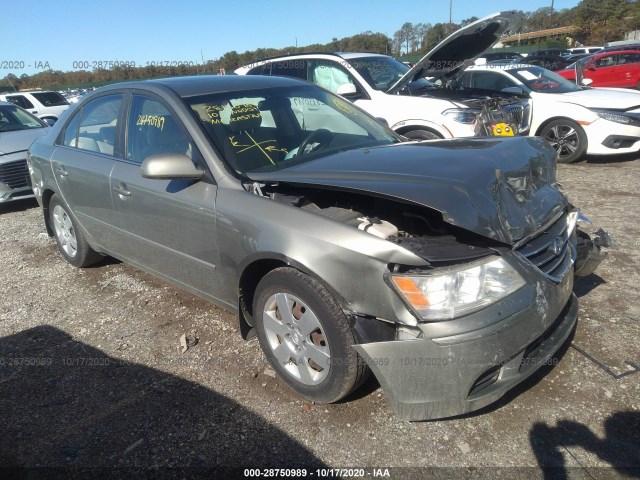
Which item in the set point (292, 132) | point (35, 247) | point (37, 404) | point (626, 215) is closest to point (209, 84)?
point (292, 132)

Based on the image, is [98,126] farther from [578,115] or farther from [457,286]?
[578,115]

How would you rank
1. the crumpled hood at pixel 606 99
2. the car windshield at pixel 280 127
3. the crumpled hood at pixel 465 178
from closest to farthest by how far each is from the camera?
1. the crumpled hood at pixel 465 178
2. the car windshield at pixel 280 127
3. the crumpled hood at pixel 606 99

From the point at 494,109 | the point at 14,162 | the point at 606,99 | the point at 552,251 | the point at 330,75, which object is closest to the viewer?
the point at 552,251

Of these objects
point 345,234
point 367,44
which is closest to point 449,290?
point 345,234

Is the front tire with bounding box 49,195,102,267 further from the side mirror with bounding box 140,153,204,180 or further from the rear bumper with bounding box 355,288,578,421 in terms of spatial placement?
the rear bumper with bounding box 355,288,578,421

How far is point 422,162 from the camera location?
2.51 m

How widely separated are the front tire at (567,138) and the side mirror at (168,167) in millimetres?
6664

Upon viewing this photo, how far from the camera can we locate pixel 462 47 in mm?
6336

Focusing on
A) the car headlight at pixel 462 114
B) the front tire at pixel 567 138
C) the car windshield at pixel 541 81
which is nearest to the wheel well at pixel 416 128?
the car headlight at pixel 462 114

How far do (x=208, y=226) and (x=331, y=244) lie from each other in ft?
3.08

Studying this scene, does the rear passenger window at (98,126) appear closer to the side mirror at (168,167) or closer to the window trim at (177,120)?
the window trim at (177,120)

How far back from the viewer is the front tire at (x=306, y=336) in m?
2.26

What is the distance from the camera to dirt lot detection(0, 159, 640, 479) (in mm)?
2191

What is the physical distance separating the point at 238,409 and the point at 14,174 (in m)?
6.18
